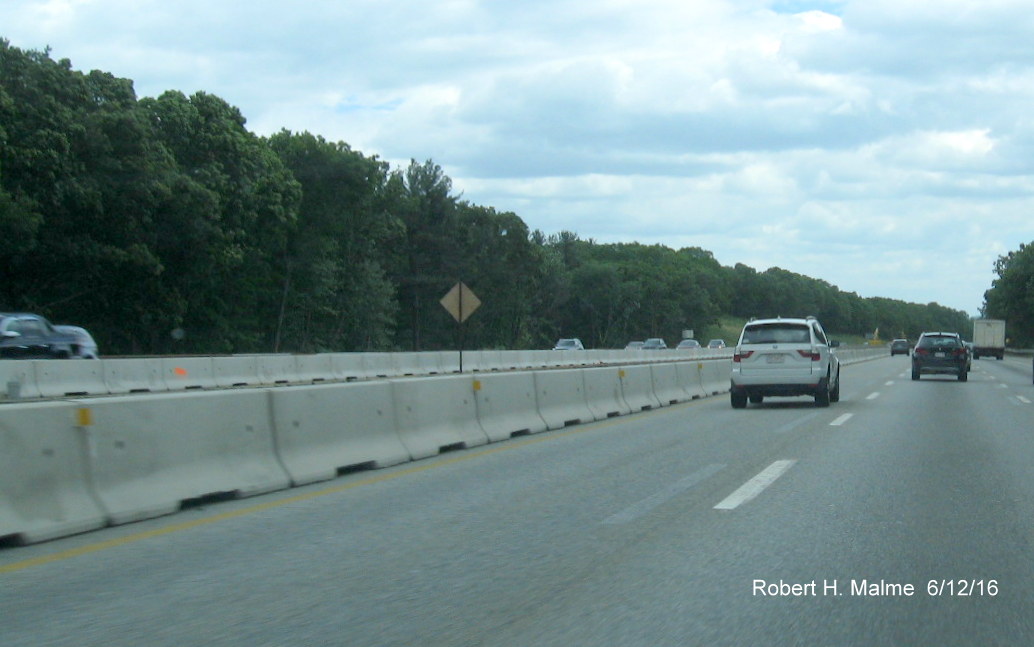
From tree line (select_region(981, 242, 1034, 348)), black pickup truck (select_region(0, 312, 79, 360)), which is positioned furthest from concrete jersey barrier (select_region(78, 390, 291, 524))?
tree line (select_region(981, 242, 1034, 348))

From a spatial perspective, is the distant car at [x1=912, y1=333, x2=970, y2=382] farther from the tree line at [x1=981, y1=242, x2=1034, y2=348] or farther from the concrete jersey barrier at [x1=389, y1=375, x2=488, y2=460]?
the tree line at [x1=981, y1=242, x2=1034, y2=348]

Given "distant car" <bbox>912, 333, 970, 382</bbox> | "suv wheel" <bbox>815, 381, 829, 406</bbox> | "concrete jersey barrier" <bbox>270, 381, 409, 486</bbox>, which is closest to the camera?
"concrete jersey barrier" <bbox>270, 381, 409, 486</bbox>

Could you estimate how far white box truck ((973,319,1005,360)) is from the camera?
82375mm

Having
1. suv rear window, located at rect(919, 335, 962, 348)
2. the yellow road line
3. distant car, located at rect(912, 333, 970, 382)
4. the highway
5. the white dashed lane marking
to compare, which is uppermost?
suv rear window, located at rect(919, 335, 962, 348)

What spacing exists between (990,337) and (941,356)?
52.9 meters

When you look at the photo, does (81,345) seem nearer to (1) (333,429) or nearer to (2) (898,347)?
(1) (333,429)

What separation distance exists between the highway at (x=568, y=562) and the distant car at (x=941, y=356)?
79.7ft

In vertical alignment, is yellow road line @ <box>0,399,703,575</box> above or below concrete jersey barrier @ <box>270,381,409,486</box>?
below

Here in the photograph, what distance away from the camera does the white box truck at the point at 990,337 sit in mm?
82375

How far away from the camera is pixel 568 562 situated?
6.87 metres

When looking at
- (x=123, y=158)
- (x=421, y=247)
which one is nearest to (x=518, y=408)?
(x=123, y=158)

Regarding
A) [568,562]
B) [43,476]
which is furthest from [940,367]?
[43,476]

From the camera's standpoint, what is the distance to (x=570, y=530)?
7.95 metres

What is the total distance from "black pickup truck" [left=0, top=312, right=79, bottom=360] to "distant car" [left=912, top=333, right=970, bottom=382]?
24.6 metres
